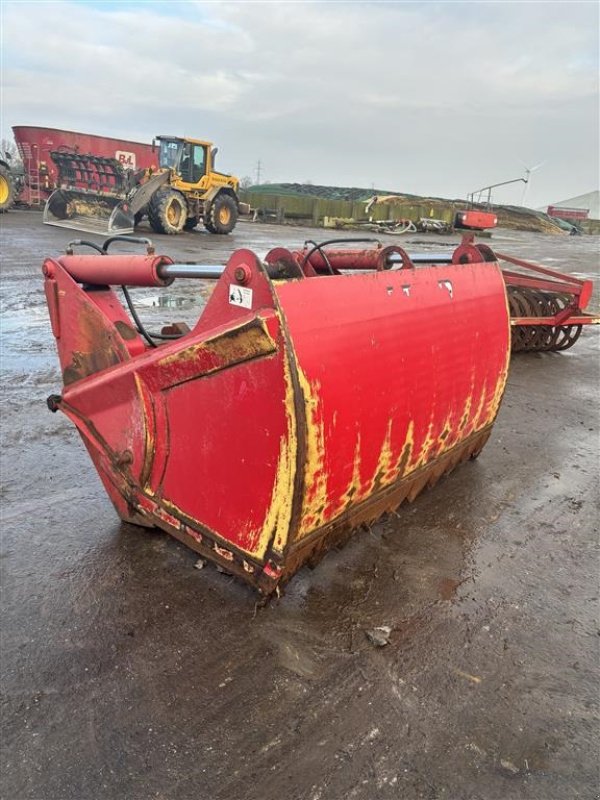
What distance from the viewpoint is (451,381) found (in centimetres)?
275

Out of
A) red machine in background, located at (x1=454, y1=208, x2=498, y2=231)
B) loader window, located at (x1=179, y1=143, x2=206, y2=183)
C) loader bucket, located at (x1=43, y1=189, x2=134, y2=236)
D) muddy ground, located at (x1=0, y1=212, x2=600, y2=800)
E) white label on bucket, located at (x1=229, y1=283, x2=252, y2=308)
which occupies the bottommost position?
muddy ground, located at (x1=0, y1=212, x2=600, y2=800)

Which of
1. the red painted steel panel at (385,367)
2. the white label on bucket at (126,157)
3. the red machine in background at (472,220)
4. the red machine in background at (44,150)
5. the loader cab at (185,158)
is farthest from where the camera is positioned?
the white label on bucket at (126,157)

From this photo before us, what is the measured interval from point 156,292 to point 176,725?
7843 millimetres

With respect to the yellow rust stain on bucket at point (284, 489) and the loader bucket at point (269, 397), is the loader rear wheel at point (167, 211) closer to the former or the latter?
the loader bucket at point (269, 397)

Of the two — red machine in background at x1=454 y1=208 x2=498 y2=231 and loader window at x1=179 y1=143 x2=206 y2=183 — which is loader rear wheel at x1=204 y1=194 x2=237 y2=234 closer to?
loader window at x1=179 y1=143 x2=206 y2=183

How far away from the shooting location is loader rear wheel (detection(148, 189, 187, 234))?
1641 centimetres

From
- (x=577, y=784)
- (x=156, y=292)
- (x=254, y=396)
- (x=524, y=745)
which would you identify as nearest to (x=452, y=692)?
(x=524, y=745)

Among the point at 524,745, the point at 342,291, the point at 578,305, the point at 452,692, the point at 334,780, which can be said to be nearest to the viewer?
the point at 334,780

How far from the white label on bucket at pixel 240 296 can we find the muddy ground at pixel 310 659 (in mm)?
1138

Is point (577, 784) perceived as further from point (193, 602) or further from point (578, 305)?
point (578, 305)

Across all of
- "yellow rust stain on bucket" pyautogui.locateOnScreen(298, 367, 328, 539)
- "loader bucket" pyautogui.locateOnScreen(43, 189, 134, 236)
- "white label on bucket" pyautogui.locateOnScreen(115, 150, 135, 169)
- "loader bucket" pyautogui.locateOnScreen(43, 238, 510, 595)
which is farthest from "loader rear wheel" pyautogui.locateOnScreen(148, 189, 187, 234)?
"yellow rust stain on bucket" pyautogui.locateOnScreen(298, 367, 328, 539)

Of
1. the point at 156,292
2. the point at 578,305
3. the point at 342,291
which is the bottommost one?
the point at 156,292

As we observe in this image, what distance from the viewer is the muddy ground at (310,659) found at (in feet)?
5.29

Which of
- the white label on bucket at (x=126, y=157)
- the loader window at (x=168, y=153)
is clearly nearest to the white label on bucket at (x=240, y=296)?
the loader window at (x=168, y=153)
